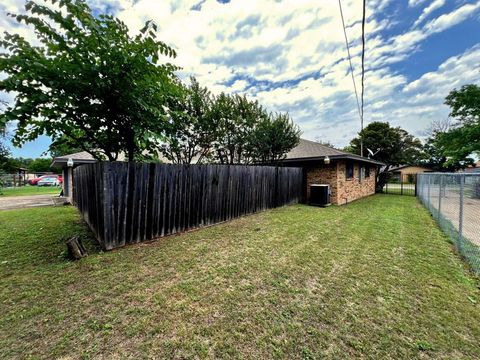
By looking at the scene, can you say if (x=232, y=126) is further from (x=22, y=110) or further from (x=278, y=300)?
(x=278, y=300)

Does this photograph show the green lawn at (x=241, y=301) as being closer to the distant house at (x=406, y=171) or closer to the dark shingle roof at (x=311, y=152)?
the dark shingle roof at (x=311, y=152)

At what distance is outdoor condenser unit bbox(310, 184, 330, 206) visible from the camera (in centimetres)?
996

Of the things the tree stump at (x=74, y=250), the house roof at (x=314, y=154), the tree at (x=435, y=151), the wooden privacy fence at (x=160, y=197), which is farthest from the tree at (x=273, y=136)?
the tree at (x=435, y=151)

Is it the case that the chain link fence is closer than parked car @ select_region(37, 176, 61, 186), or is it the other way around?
the chain link fence

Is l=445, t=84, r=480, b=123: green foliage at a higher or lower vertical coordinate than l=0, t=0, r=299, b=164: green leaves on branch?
higher

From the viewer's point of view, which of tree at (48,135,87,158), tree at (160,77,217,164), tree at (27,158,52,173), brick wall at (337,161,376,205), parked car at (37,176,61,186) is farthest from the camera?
tree at (27,158,52,173)

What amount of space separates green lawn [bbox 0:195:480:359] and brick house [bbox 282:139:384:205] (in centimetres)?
582

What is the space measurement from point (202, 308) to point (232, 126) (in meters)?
8.76

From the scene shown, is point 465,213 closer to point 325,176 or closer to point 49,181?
point 325,176

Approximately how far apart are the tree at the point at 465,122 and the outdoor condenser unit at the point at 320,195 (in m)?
13.4

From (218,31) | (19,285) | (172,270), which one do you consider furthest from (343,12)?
(19,285)

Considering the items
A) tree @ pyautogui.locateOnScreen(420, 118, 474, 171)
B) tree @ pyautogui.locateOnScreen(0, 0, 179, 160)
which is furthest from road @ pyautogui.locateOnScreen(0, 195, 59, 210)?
tree @ pyautogui.locateOnScreen(420, 118, 474, 171)

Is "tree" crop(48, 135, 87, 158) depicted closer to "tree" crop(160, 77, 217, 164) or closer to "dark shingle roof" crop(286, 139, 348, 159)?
"tree" crop(160, 77, 217, 164)

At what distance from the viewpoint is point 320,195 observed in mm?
10070
